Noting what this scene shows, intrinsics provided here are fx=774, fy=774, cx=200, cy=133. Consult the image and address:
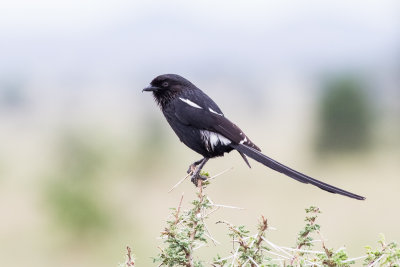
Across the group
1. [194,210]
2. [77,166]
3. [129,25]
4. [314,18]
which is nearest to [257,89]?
[77,166]

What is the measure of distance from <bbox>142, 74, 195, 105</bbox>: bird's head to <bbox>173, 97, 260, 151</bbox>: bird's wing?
4.7 inches

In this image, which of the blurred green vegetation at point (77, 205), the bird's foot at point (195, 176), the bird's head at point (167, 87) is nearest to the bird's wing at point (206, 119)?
the bird's head at point (167, 87)

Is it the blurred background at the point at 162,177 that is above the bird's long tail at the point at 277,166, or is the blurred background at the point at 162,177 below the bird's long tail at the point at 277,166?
above

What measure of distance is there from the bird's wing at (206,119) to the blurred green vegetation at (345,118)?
A: 70.5 feet

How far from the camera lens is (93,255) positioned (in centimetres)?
1441

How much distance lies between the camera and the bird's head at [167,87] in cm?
470

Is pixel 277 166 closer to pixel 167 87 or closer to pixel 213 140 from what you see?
pixel 213 140

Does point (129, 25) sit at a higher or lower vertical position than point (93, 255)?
higher

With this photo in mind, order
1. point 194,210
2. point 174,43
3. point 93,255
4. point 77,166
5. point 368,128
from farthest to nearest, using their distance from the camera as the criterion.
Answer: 1. point 174,43
2. point 368,128
3. point 77,166
4. point 93,255
5. point 194,210

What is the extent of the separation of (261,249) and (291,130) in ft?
107

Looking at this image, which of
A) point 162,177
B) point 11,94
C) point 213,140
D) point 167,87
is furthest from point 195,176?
point 11,94

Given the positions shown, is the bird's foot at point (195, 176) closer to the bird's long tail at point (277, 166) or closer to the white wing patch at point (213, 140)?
the white wing patch at point (213, 140)

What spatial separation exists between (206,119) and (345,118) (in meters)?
21.9

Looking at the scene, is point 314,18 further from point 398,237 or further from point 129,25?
point 398,237
